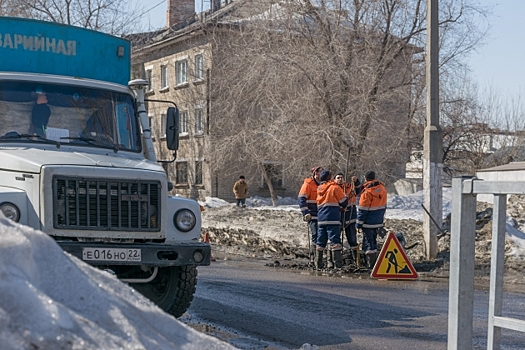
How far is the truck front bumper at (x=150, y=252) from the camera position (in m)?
7.70

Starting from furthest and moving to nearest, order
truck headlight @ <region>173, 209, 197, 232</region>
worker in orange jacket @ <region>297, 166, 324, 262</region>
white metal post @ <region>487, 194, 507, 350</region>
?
worker in orange jacket @ <region>297, 166, 324, 262</region>
truck headlight @ <region>173, 209, 197, 232</region>
white metal post @ <region>487, 194, 507, 350</region>

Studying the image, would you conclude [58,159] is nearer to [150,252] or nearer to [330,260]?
[150,252]

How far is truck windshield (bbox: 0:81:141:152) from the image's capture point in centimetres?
863

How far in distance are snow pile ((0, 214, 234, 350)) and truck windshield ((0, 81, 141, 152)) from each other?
5.26m

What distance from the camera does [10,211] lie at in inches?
300

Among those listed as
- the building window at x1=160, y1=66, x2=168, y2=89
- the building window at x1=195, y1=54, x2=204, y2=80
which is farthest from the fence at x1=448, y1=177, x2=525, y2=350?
the building window at x1=160, y1=66, x2=168, y2=89

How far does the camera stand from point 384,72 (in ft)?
84.6

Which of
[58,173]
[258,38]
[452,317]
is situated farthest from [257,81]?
[452,317]

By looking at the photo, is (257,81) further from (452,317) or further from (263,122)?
(452,317)

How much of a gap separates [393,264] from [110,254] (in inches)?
275

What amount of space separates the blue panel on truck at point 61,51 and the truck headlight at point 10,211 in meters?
2.02

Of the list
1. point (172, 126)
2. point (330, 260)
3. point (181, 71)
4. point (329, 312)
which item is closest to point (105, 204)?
point (172, 126)

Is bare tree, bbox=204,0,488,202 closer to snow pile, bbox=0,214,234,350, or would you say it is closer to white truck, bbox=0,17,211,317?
white truck, bbox=0,17,211,317

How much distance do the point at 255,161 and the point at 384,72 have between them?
6404 mm
